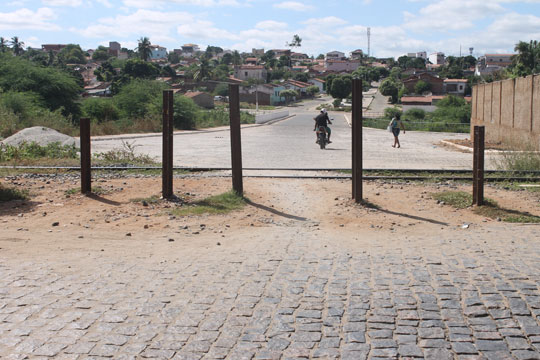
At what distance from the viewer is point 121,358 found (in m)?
4.28

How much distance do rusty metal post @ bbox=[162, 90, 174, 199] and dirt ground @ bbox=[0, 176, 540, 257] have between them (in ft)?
1.15

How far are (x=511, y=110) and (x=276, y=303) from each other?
21.1m

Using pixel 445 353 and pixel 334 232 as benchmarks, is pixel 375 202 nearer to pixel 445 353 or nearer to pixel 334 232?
pixel 334 232

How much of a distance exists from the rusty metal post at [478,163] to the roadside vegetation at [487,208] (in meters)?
0.21

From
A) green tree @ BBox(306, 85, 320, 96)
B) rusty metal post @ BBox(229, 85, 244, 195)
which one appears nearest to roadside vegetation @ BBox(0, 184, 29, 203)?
rusty metal post @ BBox(229, 85, 244, 195)

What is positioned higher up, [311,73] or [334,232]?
[311,73]

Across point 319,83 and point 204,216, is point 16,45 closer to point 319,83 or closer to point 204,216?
point 319,83

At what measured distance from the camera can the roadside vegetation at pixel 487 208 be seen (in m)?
9.48

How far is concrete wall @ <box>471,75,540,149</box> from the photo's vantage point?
68.8 ft

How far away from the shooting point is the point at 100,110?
41.0 metres

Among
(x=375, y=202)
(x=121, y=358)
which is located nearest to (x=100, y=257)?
(x=121, y=358)

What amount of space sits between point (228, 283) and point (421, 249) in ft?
9.01

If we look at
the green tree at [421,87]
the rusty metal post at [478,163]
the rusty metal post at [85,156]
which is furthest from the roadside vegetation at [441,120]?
the green tree at [421,87]

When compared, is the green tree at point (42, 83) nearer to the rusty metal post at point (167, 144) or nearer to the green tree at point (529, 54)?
the rusty metal post at point (167, 144)
